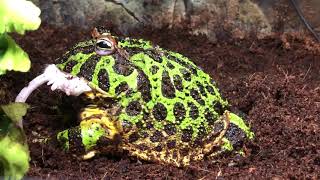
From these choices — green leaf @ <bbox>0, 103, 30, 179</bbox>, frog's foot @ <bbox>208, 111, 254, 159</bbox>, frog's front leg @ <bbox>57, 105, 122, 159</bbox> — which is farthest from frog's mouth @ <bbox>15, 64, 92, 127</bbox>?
frog's foot @ <bbox>208, 111, 254, 159</bbox>

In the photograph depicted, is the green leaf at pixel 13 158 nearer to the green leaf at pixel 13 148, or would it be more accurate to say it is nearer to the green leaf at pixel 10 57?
the green leaf at pixel 13 148

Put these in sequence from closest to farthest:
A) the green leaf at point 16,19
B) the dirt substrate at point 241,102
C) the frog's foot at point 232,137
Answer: the green leaf at point 16,19
the dirt substrate at point 241,102
the frog's foot at point 232,137

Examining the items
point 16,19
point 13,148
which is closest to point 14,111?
point 13,148

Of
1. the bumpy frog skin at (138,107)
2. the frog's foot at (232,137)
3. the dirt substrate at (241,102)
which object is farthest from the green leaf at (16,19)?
the frog's foot at (232,137)

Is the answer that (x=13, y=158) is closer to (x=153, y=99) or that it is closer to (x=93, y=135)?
(x=93, y=135)

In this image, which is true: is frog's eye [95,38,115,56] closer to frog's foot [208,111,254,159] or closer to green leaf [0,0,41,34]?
frog's foot [208,111,254,159]
